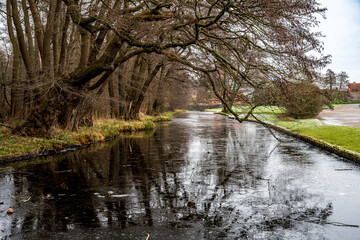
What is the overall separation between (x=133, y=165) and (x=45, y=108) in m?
5.03

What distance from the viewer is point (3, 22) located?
→ 18859 mm

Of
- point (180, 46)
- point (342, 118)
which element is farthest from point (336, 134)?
point (342, 118)

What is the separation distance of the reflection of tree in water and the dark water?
0.06 ft

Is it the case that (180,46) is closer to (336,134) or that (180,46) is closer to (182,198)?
(182,198)

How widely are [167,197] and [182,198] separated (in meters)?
0.32

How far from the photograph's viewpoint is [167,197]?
670 centimetres

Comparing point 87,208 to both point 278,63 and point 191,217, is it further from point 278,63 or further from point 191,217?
point 278,63

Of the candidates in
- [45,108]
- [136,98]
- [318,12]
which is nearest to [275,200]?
[318,12]

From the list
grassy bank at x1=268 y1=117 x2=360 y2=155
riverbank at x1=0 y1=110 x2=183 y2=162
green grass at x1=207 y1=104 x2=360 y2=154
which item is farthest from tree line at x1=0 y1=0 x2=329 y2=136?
grassy bank at x1=268 y1=117 x2=360 y2=155

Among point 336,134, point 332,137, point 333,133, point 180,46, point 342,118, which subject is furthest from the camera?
point 342,118

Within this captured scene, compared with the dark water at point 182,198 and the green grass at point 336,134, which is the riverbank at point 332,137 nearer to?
the green grass at point 336,134

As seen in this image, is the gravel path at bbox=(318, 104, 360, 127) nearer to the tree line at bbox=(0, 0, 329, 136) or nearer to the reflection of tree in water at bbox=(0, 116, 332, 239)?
the tree line at bbox=(0, 0, 329, 136)

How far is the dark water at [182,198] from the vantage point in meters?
4.97

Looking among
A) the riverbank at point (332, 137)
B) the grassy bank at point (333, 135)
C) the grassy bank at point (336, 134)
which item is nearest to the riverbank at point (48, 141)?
the grassy bank at point (333, 135)
